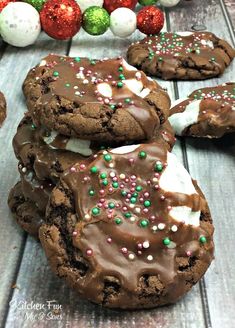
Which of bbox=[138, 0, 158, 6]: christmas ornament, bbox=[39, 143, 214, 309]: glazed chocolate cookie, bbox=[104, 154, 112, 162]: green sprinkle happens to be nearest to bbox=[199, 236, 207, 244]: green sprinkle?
bbox=[39, 143, 214, 309]: glazed chocolate cookie

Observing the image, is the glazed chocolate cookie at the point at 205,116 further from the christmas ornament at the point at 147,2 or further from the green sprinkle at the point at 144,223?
the christmas ornament at the point at 147,2

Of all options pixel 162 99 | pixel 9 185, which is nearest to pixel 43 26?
pixel 9 185

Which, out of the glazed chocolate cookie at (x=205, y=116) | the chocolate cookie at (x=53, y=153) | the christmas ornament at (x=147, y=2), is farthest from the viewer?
the christmas ornament at (x=147, y=2)

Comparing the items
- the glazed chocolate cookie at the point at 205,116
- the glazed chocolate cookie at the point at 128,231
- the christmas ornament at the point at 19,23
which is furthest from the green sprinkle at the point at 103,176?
the christmas ornament at the point at 19,23

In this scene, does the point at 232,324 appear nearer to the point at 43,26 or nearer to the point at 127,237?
the point at 127,237

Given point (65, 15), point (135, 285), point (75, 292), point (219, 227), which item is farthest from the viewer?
point (65, 15)

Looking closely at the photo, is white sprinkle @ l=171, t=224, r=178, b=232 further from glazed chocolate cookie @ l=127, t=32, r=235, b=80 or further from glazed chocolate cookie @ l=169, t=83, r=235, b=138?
glazed chocolate cookie @ l=127, t=32, r=235, b=80

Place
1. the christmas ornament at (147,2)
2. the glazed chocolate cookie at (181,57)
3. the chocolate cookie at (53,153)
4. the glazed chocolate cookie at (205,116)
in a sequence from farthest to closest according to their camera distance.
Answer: the christmas ornament at (147,2) → the glazed chocolate cookie at (181,57) → the glazed chocolate cookie at (205,116) → the chocolate cookie at (53,153)
